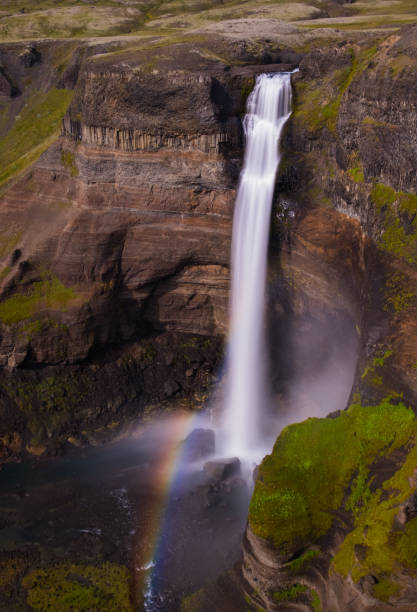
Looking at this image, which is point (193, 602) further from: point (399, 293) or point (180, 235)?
point (180, 235)

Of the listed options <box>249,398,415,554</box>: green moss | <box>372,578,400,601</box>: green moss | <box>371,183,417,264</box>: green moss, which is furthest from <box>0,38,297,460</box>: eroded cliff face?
<box>372,578,400,601</box>: green moss

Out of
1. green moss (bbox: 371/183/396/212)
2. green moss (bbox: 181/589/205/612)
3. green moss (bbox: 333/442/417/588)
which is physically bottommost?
green moss (bbox: 181/589/205/612)

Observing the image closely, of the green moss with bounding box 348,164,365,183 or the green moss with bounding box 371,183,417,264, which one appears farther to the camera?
the green moss with bounding box 348,164,365,183

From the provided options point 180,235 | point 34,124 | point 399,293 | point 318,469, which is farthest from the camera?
point 34,124

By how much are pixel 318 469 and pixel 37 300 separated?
75.8 ft

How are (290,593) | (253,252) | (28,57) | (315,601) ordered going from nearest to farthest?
(315,601) → (290,593) → (253,252) → (28,57)

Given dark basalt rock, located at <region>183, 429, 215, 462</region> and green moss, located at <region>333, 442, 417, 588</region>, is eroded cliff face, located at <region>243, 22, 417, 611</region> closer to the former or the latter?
green moss, located at <region>333, 442, 417, 588</region>

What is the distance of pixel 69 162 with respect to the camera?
4016 cm

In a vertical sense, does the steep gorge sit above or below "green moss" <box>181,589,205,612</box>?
above

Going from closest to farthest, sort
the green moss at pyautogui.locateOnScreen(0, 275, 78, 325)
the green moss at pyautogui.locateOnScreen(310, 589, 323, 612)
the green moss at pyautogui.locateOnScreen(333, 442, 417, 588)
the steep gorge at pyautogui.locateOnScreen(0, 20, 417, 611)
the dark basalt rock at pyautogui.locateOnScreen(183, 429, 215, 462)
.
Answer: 1. the green moss at pyautogui.locateOnScreen(333, 442, 417, 588)
2. the green moss at pyautogui.locateOnScreen(310, 589, 323, 612)
3. the steep gorge at pyautogui.locateOnScreen(0, 20, 417, 611)
4. the dark basalt rock at pyautogui.locateOnScreen(183, 429, 215, 462)
5. the green moss at pyautogui.locateOnScreen(0, 275, 78, 325)

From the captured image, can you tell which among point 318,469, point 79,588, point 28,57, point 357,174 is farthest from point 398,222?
point 28,57

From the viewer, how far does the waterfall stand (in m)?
35.9

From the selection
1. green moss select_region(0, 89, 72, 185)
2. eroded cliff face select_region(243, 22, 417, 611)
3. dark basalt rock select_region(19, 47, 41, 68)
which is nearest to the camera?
eroded cliff face select_region(243, 22, 417, 611)

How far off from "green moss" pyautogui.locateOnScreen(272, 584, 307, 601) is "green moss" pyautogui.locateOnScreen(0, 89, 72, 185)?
4672 cm
